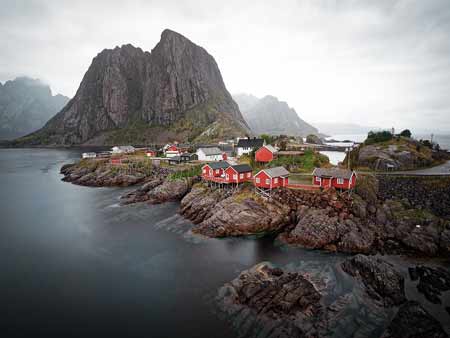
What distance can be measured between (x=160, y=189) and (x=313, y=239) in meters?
30.4

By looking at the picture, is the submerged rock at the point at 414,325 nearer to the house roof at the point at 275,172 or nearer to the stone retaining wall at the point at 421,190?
the stone retaining wall at the point at 421,190

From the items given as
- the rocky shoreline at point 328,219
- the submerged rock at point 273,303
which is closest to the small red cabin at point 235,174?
the rocky shoreline at point 328,219

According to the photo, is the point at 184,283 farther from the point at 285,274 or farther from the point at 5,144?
the point at 5,144

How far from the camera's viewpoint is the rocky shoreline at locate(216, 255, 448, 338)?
579 inches

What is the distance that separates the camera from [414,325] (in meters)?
14.6

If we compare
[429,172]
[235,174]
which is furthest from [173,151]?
[429,172]

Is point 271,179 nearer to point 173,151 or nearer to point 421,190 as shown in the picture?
point 421,190

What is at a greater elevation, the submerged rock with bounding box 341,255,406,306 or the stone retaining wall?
the stone retaining wall

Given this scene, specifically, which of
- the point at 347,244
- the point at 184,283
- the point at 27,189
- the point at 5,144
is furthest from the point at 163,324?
the point at 5,144

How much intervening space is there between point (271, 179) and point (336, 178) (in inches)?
349

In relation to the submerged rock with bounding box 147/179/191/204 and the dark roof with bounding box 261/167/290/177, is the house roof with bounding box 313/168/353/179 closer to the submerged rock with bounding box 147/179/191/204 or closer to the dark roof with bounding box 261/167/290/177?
the dark roof with bounding box 261/167/290/177

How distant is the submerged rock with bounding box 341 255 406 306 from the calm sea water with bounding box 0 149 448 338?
120 cm

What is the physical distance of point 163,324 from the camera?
1648cm

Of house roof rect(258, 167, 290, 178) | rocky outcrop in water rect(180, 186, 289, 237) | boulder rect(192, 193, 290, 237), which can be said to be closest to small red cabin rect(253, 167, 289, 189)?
house roof rect(258, 167, 290, 178)
